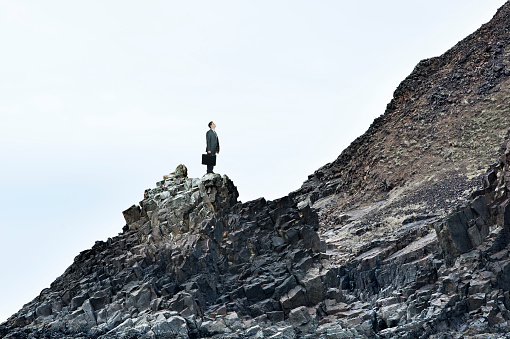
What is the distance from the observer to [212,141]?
5844cm

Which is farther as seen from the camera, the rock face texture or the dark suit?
the dark suit

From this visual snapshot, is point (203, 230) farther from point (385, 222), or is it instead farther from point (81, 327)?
point (385, 222)

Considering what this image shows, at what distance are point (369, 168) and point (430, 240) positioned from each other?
29611 millimetres

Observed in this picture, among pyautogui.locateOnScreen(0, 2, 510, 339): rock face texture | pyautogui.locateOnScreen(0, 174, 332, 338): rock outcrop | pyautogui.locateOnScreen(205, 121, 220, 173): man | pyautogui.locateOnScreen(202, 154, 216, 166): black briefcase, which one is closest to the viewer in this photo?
pyautogui.locateOnScreen(0, 2, 510, 339): rock face texture

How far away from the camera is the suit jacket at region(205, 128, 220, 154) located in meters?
58.4

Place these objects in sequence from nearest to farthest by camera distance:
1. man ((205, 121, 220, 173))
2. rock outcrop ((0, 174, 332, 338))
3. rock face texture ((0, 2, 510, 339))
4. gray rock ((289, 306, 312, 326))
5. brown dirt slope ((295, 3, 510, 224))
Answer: rock face texture ((0, 2, 510, 339)) < gray rock ((289, 306, 312, 326)) < rock outcrop ((0, 174, 332, 338)) < man ((205, 121, 220, 173)) < brown dirt slope ((295, 3, 510, 224))

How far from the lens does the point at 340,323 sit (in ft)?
173

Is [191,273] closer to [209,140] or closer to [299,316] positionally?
[299,316]

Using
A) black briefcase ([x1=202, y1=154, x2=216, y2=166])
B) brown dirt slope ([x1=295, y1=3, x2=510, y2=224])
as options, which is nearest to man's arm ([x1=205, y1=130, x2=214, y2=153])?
black briefcase ([x1=202, y1=154, x2=216, y2=166])

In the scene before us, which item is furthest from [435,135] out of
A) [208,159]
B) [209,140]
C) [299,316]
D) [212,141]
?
[299,316]

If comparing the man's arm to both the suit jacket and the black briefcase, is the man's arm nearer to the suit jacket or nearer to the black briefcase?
the suit jacket

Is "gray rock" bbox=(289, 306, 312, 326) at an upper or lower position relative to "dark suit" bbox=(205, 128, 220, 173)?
lower

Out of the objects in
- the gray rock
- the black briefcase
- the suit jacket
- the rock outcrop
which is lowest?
the gray rock

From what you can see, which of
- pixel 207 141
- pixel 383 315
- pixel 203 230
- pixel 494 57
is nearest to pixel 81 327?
pixel 203 230
